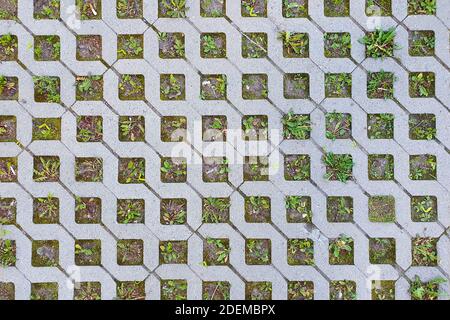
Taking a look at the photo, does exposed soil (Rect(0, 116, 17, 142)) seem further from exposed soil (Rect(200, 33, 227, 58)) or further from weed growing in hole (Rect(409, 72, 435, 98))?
weed growing in hole (Rect(409, 72, 435, 98))

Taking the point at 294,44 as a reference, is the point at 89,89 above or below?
below

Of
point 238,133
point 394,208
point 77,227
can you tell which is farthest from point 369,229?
point 77,227

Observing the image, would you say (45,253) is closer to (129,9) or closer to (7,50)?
(7,50)

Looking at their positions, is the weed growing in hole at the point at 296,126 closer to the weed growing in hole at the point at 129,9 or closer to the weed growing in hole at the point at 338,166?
the weed growing in hole at the point at 338,166

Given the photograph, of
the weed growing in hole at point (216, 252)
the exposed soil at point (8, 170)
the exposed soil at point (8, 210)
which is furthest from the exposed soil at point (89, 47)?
the weed growing in hole at point (216, 252)

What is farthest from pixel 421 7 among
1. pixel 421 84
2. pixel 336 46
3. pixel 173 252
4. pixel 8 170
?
pixel 8 170

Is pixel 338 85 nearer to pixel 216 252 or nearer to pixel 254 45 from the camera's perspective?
pixel 254 45

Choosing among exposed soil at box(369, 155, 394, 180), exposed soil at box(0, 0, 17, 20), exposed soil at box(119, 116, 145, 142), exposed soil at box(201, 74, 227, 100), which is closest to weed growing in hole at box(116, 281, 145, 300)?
exposed soil at box(119, 116, 145, 142)

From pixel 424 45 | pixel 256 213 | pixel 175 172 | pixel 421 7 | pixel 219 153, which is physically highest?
pixel 421 7

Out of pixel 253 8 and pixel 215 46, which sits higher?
pixel 253 8

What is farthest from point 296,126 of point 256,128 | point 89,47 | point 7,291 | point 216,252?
point 7,291
